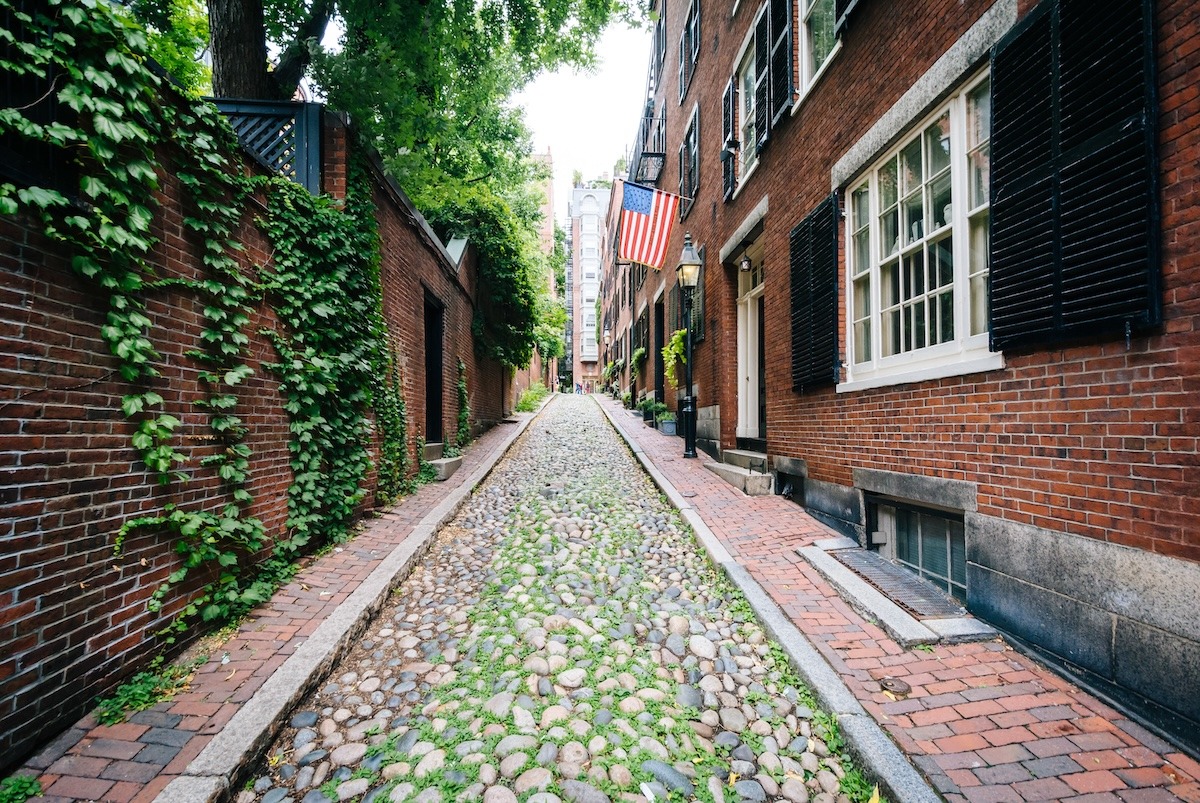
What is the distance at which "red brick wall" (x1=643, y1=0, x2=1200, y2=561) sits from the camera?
7.64 feet

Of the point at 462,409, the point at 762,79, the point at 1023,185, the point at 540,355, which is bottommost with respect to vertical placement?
the point at 462,409

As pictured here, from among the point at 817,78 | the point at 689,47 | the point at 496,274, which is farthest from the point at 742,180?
the point at 496,274

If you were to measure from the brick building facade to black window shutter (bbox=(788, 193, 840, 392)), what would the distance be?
0.11 feet

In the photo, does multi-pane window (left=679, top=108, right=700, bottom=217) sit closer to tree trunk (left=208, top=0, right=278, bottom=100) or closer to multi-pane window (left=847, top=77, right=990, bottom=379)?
multi-pane window (left=847, top=77, right=990, bottom=379)

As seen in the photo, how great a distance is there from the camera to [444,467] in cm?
821

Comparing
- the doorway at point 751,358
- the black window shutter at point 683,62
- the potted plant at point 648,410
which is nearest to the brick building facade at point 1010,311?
the doorway at point 751,358

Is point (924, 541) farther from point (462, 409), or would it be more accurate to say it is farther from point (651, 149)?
point (651, 149)

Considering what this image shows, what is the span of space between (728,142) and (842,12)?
384 cm

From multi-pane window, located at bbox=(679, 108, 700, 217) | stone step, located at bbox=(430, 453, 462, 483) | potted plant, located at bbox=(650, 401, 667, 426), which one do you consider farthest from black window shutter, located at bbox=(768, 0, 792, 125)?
potted plant, located at bbox=(650, 401, 667, 426)

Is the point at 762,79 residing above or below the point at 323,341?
above

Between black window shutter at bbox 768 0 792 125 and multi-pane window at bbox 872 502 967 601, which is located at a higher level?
black window shutter at bbox 768 0 792 125

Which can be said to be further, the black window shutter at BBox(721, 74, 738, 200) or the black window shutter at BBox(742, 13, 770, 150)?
the black window shutter at BBox(721, 74, 738, 200)

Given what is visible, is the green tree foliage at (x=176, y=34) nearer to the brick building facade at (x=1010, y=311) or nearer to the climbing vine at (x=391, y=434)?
the climbing vine at (x=391, y=434)

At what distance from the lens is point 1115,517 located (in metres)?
2.60
